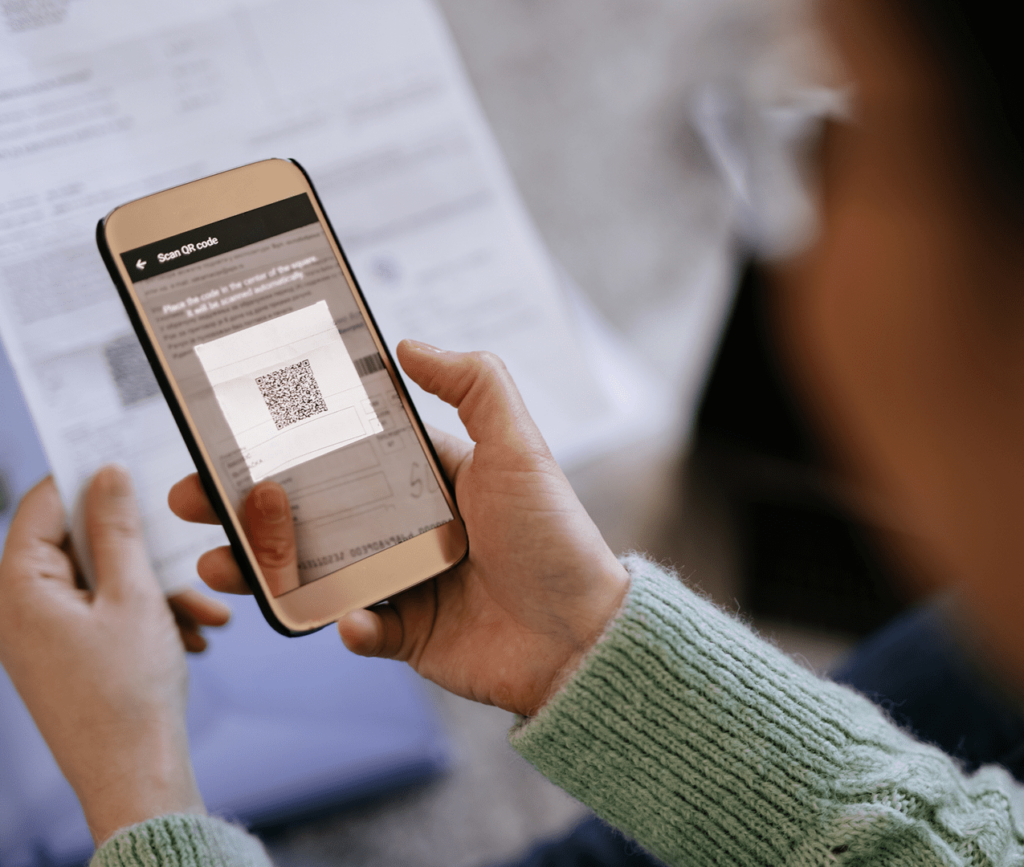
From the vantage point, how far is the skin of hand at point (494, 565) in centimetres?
34

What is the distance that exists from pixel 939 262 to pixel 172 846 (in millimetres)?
413

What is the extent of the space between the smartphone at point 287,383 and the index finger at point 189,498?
0.03 meters

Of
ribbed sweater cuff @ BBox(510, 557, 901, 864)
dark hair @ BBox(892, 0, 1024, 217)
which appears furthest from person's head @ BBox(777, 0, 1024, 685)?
ribbed sweater cuff @ BBox(510, 557, 901, 864)

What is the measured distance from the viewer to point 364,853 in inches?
25.2

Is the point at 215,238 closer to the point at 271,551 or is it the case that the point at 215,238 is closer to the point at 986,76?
the point at 271,551

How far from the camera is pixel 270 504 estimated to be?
36 cm

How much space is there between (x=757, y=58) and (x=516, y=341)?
0.56 metres

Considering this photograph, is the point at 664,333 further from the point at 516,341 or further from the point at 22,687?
the point at 22,687

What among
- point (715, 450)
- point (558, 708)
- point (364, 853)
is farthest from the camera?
point (715, 450)

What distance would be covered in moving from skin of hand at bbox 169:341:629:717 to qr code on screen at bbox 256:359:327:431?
38mm

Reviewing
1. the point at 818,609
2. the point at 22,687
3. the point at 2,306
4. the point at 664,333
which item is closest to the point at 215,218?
the point at 2,306

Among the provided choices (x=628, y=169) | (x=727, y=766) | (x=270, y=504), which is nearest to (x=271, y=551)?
(x=270, y=504)

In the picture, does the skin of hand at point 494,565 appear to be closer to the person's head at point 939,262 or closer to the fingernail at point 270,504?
the fingernail at point 270,504

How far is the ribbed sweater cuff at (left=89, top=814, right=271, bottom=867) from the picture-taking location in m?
0.34
